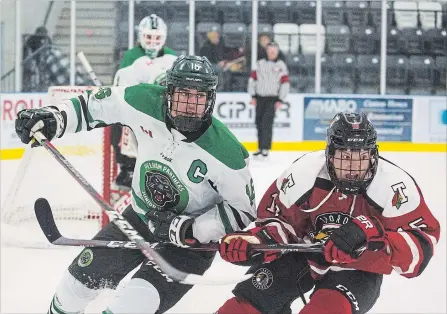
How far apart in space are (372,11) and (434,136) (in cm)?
153

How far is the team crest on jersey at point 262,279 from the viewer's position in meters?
2.55

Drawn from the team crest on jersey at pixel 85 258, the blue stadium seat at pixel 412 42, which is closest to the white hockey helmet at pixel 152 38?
the team crest on jersey at pixel 85 258

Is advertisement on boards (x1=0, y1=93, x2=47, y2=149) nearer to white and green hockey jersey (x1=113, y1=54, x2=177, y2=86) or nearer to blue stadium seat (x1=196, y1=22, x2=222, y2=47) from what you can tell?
blue stadium seat (x1=196, y1=22, x2=222, y2=47)

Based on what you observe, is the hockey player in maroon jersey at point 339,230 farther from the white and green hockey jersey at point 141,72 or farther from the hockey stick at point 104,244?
the white and green hockey jersey at point 141,72

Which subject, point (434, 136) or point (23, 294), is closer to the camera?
point (23, 294)

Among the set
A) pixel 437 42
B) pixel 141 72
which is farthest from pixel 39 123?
pixel 437 42

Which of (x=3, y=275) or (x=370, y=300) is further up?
(x=370, y=300)

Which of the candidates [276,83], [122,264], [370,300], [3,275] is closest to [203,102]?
[122,264]

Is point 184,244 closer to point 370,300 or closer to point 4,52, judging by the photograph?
point 370,300

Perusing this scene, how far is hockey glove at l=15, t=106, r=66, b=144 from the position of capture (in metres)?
2.71

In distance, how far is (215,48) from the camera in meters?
9.53

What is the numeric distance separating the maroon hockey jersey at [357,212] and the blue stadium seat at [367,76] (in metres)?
7.03

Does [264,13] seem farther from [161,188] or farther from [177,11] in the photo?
[161,188]

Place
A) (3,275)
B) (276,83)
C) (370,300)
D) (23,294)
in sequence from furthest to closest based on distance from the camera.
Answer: (276,83) < (3,275) < (23,294) < (370,300)
